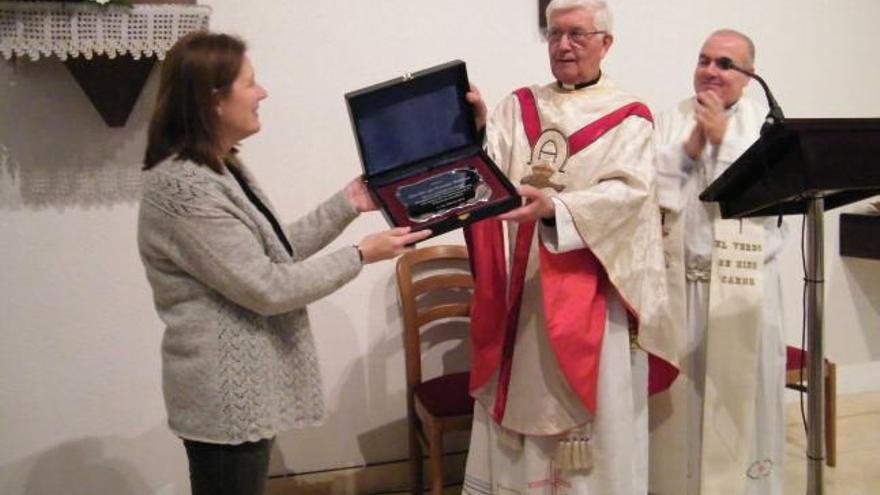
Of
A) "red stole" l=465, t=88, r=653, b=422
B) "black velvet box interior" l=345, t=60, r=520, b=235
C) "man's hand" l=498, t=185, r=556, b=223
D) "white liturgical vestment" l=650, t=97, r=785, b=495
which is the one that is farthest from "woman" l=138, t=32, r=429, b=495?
"white liturgical vestment" l=650, t=97, r=785, b=495

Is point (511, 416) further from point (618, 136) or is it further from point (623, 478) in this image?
point (618, 136)

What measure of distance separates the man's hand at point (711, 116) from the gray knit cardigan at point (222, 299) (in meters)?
1.15

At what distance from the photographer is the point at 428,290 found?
8.80ft

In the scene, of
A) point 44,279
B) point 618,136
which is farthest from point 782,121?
point 44,279

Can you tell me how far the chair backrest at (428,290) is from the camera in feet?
8.50

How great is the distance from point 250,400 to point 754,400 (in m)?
1.53

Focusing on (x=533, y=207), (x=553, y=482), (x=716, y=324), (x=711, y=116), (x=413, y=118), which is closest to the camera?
(x=533, y=207)

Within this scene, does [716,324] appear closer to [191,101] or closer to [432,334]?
[432,334]

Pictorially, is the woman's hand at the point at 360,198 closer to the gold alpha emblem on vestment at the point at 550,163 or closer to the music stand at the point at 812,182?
the gold alpha emblem on vestment at the point at 550,163

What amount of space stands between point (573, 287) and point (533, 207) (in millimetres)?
259

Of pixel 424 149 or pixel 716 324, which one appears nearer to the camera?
pixel 424 149

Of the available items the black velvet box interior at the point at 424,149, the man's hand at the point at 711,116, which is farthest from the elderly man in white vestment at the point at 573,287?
the man's hand at the point at 711,116

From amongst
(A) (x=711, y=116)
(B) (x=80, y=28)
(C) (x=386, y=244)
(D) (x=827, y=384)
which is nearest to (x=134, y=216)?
(B) (x=80, y=28)

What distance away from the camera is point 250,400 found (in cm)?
151
